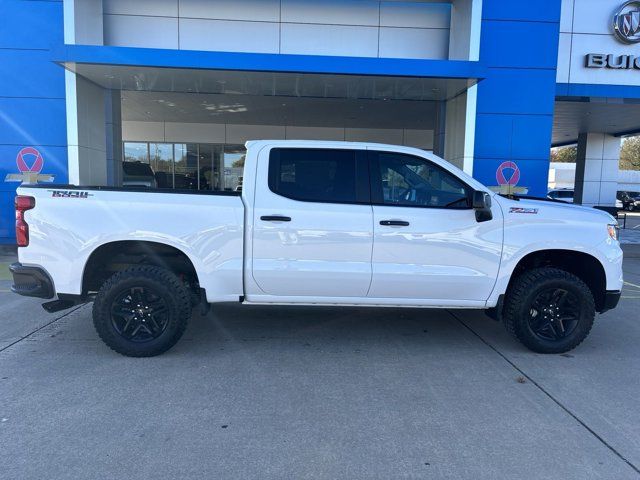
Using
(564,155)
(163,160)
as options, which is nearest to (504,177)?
(163,160)

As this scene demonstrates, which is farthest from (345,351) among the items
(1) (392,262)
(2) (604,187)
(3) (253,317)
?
(2) (604,187)

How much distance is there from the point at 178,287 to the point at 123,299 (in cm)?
55

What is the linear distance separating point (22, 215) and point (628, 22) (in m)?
14.0

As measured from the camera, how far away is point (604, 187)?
21984 millimetres

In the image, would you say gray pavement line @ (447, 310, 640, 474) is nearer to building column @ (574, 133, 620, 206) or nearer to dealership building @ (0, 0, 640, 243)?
dealership building @ (0, 0, 640, 243)

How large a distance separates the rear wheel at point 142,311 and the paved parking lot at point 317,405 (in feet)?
0.57

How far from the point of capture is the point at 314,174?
500 centimetres

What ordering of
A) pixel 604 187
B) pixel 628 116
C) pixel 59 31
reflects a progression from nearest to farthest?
pixel 59 31
pixel 628 116
pixel 604 187

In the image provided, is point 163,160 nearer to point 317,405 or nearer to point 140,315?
point 140,315

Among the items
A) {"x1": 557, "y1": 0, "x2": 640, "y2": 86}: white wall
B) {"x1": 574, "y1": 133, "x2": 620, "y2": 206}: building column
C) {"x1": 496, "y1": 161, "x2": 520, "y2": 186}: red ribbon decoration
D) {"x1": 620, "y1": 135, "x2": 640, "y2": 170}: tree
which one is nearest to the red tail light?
{"x1": 496, "y1": 161, "x2": 520, "y2": 186}: red ribbon decoration

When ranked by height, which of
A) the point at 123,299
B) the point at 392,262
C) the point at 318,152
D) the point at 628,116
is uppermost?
the point at 628,116

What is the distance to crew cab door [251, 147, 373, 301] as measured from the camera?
4.79m

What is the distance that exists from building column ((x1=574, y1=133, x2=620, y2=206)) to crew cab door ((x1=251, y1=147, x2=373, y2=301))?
20.4 metres

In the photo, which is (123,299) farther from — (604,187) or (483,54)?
(604,187)
